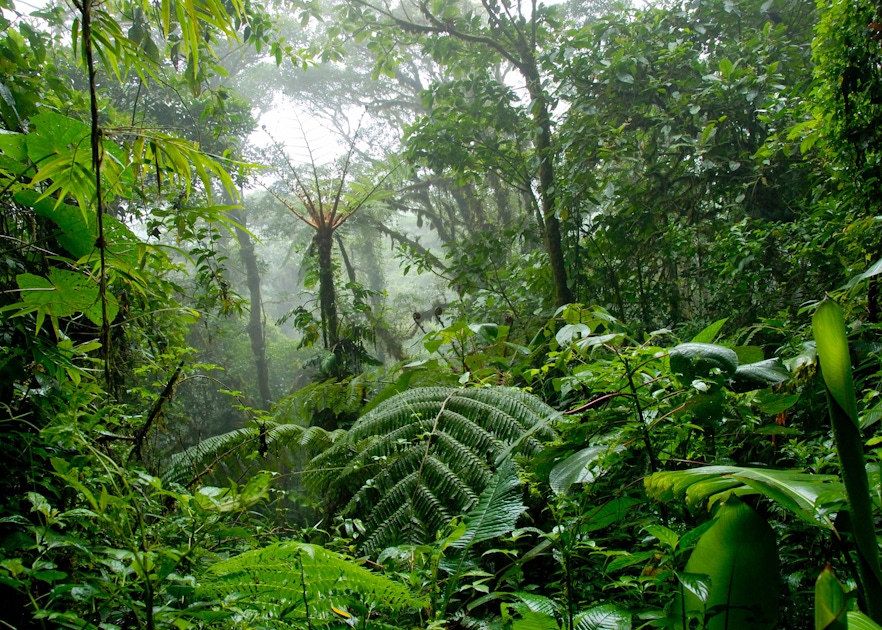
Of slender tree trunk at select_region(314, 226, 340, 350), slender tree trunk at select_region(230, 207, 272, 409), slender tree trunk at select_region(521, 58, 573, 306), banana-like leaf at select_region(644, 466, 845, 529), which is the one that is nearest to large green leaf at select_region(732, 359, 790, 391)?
banana-like leaf at select_region(644, 466, 845, 529)

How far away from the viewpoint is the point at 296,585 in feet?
2.46

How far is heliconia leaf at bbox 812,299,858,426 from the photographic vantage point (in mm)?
472

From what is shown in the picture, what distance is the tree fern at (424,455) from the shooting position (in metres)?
1.21

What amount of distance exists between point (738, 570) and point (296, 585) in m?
0.59

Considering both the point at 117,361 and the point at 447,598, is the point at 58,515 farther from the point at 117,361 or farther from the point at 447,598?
the point at 117,361

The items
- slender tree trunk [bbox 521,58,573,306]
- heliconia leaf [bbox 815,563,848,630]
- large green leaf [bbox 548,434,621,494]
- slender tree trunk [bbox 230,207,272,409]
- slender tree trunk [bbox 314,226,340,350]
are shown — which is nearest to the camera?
heliconia leaf [bbox 815,563,848,630]

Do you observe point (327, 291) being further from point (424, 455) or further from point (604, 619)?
point (604, 619)

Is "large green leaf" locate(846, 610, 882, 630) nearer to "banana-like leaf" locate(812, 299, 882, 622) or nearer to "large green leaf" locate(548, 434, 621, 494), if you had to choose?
"banana-like leaf" locate(812, 299, 882, 622)

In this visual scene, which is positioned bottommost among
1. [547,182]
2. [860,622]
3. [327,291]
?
[860,622]

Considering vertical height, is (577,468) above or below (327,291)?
below

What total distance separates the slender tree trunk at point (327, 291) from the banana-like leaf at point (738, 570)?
2819 millimetres

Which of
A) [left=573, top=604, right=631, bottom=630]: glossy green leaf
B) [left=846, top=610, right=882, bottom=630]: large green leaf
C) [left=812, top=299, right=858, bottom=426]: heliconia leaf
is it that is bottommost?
[left=573, top=604, right=631, bottom=630]: glossy green leaf

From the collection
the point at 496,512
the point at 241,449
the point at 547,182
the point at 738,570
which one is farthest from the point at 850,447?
the point at 547,182

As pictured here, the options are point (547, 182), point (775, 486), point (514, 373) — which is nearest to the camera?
point (775, 486)
